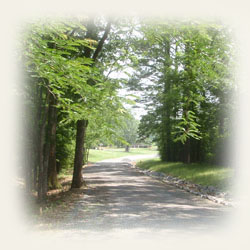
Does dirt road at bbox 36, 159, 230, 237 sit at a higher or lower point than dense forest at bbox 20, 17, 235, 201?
lower

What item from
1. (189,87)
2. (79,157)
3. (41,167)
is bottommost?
(79,157)

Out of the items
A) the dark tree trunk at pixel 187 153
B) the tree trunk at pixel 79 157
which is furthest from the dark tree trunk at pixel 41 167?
the dark tree trunk at pixel 187 153

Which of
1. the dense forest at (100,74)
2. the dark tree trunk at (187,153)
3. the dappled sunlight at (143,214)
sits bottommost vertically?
the dappled sunlight at (143,214)

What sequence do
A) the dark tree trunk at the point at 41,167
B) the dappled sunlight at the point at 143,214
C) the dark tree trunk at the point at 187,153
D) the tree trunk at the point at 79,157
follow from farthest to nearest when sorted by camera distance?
the dark tree trunk at the point at 187,153
the tree trunk at the point at 79,157
the dark tree trunk at the point at 41,167
the dappled sunlight at the point at 143,214

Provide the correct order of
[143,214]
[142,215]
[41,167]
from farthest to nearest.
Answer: [41,167], [143,214], [142,215]

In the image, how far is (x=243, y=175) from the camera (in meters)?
14.2

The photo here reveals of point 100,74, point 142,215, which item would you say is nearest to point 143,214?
point 142,215

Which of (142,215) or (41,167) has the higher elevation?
(41,167)

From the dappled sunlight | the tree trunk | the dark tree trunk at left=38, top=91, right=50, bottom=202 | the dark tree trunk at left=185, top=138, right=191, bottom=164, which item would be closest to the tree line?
the dark tree trunk at left=185, top=138, right=191, bottom=164

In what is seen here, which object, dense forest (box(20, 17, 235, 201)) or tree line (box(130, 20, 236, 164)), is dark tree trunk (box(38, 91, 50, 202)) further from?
tree line (box(130, 20, 236, 164))

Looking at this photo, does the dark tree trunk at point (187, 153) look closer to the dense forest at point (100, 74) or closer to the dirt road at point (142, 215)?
the dense forest at point (100, 74)

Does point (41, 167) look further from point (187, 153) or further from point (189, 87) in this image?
point (187, 153)

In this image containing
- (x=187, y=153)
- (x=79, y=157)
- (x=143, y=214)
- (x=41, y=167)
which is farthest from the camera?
(x=187, y=153)

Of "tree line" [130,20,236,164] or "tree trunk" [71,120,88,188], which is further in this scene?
"tree trunk" [71,120,88,188]
